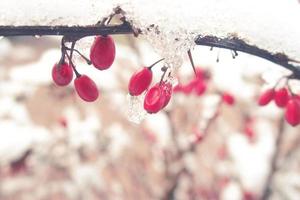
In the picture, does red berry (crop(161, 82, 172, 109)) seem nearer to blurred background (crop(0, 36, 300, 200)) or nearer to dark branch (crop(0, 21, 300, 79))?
dark branch (crop(0, 21, 300, 79))

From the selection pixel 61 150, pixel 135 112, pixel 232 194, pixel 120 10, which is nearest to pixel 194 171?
pixel 232 194

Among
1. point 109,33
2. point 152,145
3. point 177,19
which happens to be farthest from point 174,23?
point 152,145

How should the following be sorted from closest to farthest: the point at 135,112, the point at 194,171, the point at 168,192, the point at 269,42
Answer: the point at 269,42
the point at 135,112
the point at 168,192
the point at 194,171

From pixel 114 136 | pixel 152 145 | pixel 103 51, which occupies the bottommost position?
pixel 114 136

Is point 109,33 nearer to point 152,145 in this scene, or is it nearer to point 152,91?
point 152,91

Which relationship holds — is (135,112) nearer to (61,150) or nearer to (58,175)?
(61,150)

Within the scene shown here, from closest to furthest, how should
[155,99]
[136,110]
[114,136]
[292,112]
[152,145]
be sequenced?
[155,99], [136,110], [292,112], [152,145], [114,136]
